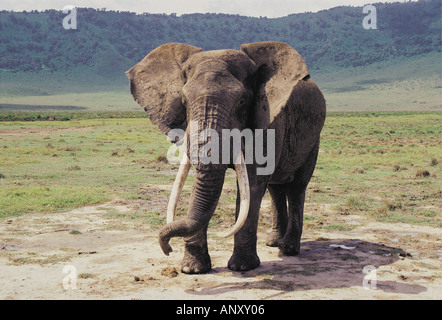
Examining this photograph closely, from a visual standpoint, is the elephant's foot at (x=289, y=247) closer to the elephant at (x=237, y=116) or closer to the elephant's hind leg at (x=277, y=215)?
the elephant at (x=237, y=116)

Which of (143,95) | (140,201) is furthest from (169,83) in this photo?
(140,201)

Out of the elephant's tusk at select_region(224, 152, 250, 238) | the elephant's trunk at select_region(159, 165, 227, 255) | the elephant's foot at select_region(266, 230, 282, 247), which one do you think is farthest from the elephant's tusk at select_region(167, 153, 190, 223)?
the elephant's foot at select_region(266, 230, 282, 247)

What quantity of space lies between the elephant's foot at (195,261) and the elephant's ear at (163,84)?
5.22ft

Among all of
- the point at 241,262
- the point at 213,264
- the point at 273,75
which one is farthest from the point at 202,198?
the point at 273,75

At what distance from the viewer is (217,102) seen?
700cm

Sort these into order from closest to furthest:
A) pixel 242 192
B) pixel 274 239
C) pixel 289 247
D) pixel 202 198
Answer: pixel 202 198
pixel 242 192
pixel 289 247
pixel 274 239

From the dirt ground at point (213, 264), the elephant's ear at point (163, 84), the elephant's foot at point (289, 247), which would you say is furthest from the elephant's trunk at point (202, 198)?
the elephant's foot at point (289, 247)

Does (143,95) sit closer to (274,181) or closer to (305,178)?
(274,181)

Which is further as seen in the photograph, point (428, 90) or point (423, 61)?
point (423, 61)

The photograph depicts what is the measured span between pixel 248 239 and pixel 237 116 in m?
1.63

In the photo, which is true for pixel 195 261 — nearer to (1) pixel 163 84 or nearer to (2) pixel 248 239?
(2) pixel 248 239

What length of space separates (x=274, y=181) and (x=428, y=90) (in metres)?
122

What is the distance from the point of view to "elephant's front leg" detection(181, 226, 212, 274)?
25.6 feet

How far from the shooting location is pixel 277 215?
9.70 metres
